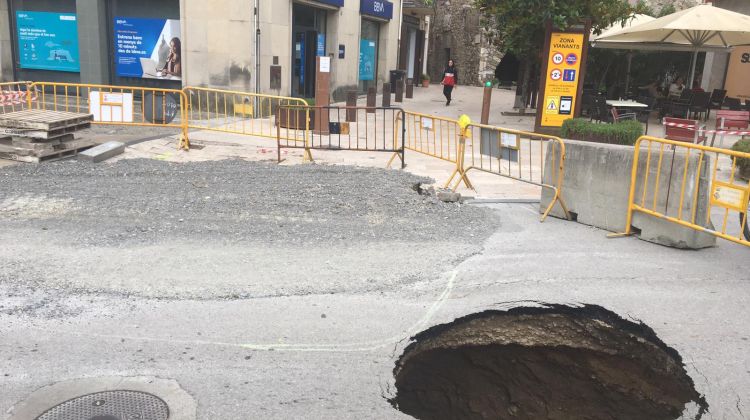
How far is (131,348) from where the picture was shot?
173 inches

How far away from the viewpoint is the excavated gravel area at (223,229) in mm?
5656

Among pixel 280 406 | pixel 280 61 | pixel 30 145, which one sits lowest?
pixel 280 406

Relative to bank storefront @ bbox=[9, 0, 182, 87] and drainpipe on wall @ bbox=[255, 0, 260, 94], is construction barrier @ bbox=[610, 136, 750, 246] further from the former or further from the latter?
bank storefront @ bbox=[9, 0, 182, 87]

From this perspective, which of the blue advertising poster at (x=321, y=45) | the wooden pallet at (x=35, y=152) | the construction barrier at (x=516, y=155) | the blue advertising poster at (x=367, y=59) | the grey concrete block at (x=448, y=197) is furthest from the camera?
the blue advertising poster at (x=367, y=59)

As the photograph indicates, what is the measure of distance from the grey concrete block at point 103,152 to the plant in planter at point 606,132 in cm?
886

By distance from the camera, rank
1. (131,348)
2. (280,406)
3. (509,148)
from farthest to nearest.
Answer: (509,148) → (131,348) → (280,406)

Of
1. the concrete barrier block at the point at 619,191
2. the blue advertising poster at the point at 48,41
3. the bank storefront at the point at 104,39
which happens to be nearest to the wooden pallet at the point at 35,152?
the concrete barrier block at the point at 619,191

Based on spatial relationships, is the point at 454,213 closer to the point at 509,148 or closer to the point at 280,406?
the point at 509,148

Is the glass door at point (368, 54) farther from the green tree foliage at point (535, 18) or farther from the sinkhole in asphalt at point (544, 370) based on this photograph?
the sinkhole in asphalt at point (544, 370)

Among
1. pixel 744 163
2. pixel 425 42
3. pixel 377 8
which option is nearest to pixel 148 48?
pixel 377 8

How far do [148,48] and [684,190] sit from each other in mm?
15140

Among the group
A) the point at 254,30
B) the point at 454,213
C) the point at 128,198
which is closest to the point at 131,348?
the point at 128,198

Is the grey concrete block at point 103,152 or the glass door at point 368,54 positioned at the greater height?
the glass door at point 368,54

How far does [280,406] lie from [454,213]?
15.0 ft
